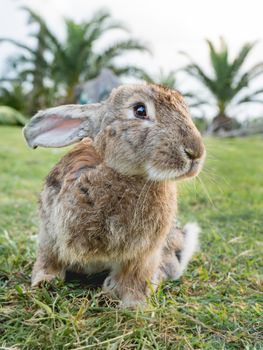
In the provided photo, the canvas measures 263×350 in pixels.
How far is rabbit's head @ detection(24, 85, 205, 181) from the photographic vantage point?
206 centimetres

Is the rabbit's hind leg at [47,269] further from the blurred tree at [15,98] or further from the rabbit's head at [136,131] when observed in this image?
the blurred tree at [15,98]

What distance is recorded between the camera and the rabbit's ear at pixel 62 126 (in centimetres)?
243

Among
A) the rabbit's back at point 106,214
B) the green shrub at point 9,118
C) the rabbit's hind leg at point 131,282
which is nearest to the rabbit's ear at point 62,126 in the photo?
the rabbit's back at point 106,214

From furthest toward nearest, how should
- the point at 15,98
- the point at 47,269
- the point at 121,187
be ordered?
the point at 15,98, the point at 47,269, the point at 121,187

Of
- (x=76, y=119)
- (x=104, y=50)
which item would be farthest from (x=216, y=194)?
(x=104, y=50)

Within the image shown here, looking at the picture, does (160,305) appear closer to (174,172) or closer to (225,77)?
(174,172)

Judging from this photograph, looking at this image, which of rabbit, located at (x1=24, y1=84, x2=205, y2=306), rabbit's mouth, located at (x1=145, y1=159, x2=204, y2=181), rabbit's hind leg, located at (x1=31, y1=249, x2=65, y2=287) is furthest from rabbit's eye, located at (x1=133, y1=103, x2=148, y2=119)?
rabbit's hind leg, located at (x1=31, y1=249, x2=65, y2=287)

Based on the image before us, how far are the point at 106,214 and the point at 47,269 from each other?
1.82 feet

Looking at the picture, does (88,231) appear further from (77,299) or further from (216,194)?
(216,194)

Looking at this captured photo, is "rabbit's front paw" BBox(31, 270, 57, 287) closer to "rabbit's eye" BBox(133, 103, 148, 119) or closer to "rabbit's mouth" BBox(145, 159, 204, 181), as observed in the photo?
"rabbit's mouth" BBox(145, 159, 204, 181)

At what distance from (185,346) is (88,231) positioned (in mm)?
626

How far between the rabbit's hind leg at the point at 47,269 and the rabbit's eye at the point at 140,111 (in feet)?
2.71

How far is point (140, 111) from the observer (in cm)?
221

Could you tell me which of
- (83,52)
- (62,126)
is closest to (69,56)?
(83,52)
